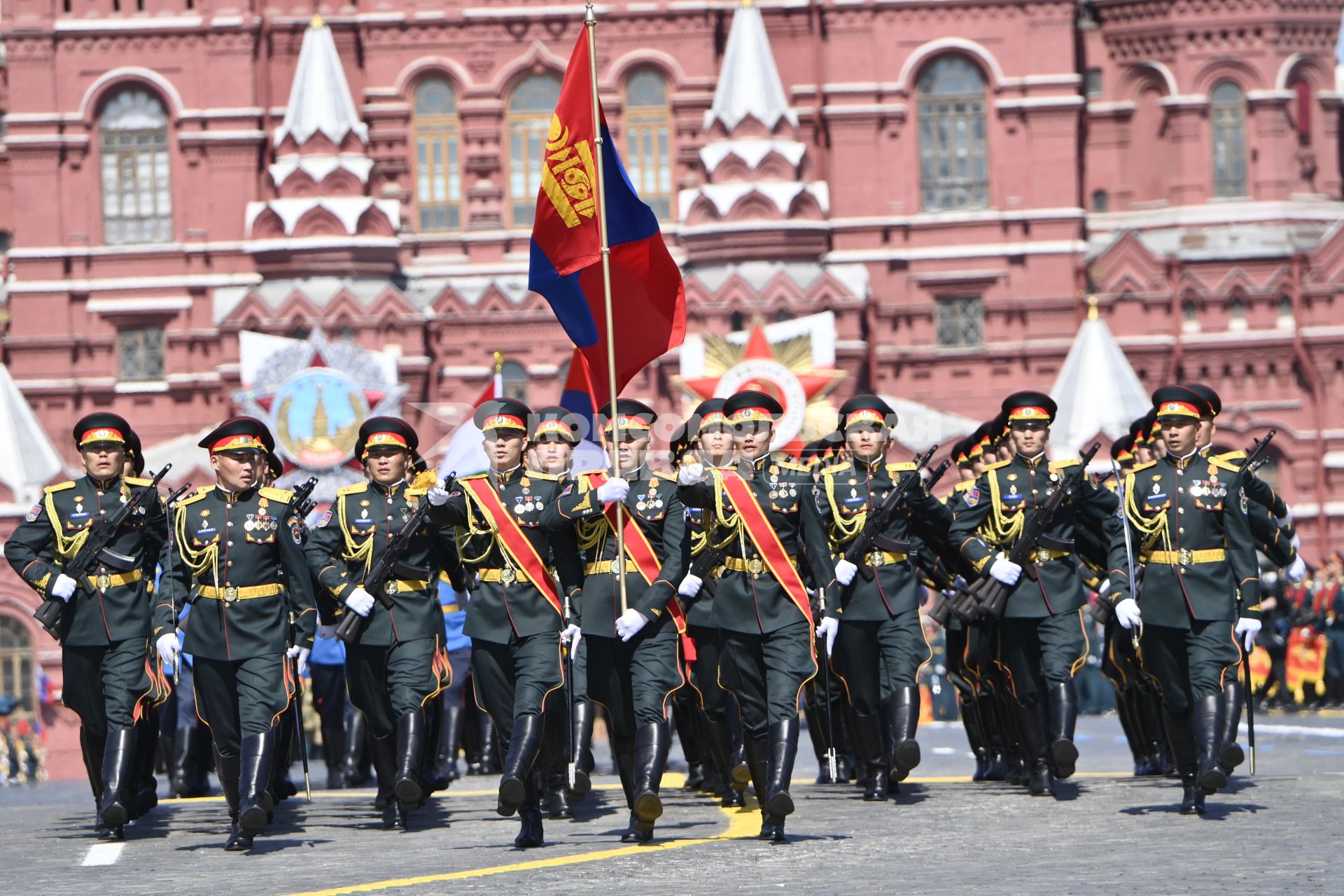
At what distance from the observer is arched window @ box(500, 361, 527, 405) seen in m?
36.3

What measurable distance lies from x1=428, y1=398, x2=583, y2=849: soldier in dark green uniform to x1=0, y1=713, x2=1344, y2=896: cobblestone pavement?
23.8 inches

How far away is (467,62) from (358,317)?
442cm

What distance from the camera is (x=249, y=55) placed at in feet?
124

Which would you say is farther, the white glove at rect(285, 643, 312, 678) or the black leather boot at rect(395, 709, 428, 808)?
the white glove at rect(285, 643, 312, 678)

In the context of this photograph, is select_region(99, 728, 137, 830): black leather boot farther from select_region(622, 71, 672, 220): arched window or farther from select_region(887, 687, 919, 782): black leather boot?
select_region(622, 71, 672, 220): arched window

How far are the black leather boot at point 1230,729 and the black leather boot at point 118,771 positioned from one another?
16.8 feet

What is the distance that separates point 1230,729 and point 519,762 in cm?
356

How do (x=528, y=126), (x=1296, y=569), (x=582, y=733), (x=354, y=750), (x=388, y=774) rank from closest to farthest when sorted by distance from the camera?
1. (x=388, y=774)
2. (x=1296, y=569)
3. (x=582, y=733)
4. (x=354, y=750)
5. (x=528, y=126)

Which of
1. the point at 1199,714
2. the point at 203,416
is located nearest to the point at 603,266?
the point at 1199,714

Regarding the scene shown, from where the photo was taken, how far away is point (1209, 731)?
471 inches

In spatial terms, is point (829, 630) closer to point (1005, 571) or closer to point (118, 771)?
point (1005, 571)

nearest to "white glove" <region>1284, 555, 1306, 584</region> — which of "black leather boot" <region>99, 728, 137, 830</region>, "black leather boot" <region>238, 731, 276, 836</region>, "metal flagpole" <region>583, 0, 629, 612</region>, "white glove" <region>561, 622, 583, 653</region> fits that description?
"metal flagpole" <region>583, 0, 629, 612</region>

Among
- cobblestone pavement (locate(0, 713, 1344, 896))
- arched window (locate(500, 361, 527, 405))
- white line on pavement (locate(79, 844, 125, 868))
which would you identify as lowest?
cobblestone pavement (locate(0, 713, 1344, 896))

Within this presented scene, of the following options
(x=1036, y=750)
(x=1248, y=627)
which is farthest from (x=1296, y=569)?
(x=1036, y=750)
